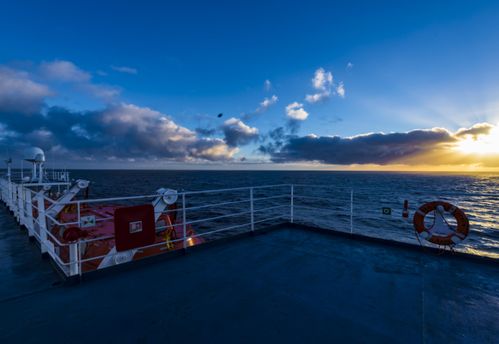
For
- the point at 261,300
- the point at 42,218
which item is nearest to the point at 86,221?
the point at 42,218

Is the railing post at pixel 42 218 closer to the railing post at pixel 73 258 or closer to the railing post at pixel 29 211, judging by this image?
the railing post at pixel 73 258

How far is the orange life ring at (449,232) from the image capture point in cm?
349

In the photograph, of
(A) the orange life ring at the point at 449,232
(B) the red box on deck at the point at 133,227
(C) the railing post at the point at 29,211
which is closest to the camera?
(B) the red box on deck at the point at 133,227

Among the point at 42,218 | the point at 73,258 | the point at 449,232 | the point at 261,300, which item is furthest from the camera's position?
the point at 449,232

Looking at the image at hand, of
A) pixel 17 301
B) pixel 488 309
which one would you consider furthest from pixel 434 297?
pixel 17 301

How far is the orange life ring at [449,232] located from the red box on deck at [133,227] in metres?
3.94

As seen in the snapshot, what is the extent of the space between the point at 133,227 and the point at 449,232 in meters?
4.44

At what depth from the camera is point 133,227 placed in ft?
9.97

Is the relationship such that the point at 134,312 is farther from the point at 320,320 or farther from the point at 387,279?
the point at 387,279

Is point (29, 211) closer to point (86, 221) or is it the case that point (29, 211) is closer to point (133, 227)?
point (86, 221)

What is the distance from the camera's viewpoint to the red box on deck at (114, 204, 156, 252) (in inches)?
115

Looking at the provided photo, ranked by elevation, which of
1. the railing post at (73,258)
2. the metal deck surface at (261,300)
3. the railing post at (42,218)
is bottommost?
the metal deck surface at (261,300)

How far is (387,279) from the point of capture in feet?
9.09

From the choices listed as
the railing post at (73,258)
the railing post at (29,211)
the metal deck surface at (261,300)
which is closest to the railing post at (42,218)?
the metal deck surface at (261,300)
